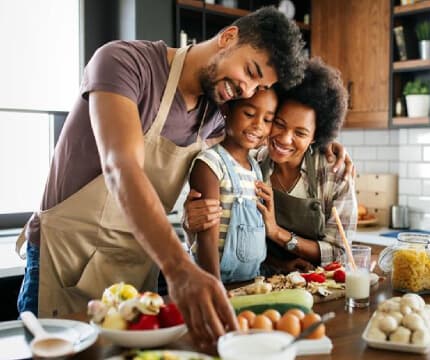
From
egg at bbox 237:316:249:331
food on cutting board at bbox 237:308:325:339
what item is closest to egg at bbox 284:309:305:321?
food on cutting board at bbox 237:308:325:339

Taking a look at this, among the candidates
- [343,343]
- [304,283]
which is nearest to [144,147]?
[304,283]

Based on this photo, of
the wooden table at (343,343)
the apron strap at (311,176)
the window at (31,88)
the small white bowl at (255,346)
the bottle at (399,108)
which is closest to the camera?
the small white bowl at (255,346)

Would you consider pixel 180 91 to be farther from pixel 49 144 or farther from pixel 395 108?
pixel 395 108

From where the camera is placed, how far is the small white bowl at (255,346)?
95 centimetres

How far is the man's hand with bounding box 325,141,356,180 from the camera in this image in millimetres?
2020

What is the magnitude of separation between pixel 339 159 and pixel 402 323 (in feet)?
2.89

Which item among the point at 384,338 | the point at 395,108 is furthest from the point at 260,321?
the point at 395,108

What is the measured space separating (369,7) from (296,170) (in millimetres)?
2376

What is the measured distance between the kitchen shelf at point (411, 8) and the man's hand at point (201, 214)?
2.63 m

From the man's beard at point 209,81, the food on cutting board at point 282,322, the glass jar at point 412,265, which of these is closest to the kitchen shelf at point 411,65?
the glass jar at point 412,265

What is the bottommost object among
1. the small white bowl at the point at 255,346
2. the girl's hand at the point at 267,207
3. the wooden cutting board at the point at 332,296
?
the wooden cutting board at the point at 332,296

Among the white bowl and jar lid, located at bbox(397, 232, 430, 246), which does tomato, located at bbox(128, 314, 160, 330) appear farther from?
jar lid, located at bbox(397, 232, 430, 246)

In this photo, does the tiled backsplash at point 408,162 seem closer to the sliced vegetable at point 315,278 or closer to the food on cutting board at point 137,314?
the sliced vegetable at point 315,278

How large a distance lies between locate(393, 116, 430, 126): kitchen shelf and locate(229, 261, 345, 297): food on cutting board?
2263 mm
